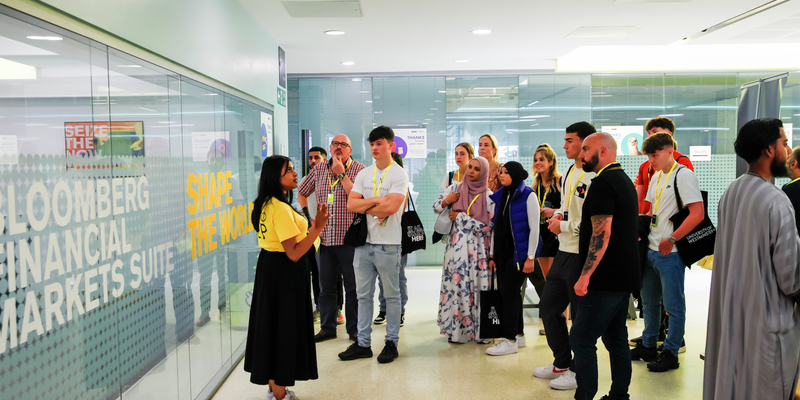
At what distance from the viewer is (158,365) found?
2.68m

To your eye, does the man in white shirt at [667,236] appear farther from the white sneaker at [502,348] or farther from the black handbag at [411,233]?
the black handbag at [411,233]

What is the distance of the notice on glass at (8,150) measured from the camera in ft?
5.24

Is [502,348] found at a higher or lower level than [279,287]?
lower

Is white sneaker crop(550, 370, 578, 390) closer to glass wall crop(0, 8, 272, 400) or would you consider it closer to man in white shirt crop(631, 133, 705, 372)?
man in white shirt crop(631, 133, 705, 372)

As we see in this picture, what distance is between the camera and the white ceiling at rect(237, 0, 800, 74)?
4.61 m

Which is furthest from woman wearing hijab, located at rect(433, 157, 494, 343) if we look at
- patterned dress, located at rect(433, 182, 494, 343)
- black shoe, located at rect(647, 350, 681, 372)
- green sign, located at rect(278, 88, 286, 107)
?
green sign, located at rect(278, 88, 286, 107)

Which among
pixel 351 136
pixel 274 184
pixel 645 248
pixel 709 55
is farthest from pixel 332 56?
pixel 709 55

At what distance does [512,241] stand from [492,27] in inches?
102

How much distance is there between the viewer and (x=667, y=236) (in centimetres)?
363

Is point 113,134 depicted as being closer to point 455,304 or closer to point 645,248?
point 455,304

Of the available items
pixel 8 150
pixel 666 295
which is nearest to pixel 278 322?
pixel 8 150

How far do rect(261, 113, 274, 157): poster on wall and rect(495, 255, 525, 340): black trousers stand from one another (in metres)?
2.51

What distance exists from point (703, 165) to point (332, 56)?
19.9 ft

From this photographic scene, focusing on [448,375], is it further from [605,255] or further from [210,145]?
[210,145]
